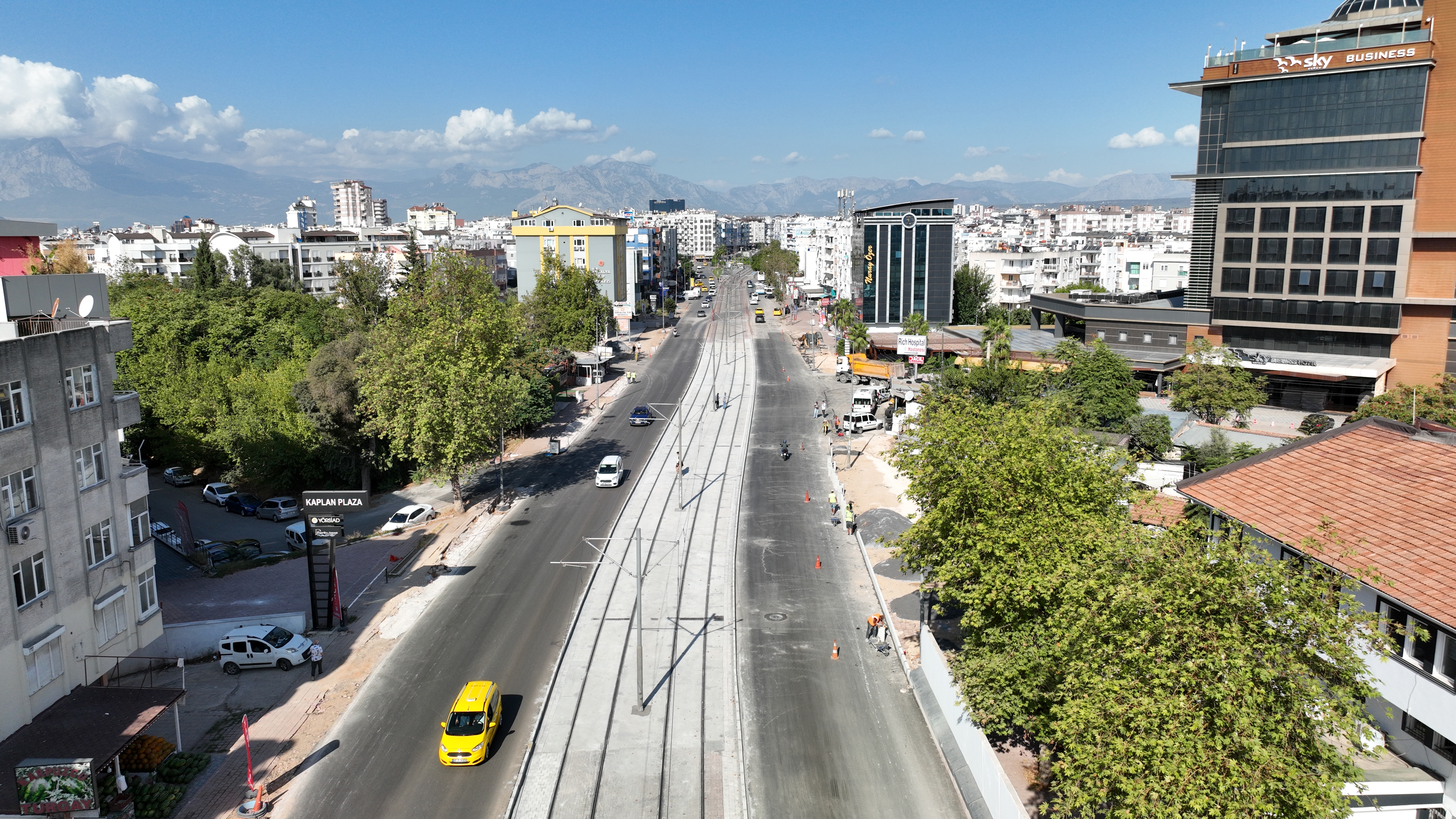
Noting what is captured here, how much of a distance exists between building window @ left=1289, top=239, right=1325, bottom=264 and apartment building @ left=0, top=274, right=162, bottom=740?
229ft

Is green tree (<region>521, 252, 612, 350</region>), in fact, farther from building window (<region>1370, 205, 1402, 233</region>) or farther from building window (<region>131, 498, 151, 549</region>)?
building window (<region>1370, 205, 1402, 233</region>)

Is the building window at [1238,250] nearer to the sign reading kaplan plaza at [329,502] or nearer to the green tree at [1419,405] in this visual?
the green tree at [1419,405]

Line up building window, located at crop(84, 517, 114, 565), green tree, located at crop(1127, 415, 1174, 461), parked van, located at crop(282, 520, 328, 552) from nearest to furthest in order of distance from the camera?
building window, located at crop(84, 517, 114, 565), parked van, located at crop(282, 520, 328, 552), green tree, located at crop(1127, 415, 1174, 461)

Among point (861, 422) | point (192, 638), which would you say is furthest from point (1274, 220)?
point (192, 638)

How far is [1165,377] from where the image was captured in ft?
227

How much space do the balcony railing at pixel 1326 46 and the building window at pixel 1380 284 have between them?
581 inches

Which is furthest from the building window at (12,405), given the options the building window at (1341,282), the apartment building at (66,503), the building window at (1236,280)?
the building window at (1341,282)

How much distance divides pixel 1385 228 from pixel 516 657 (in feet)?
206

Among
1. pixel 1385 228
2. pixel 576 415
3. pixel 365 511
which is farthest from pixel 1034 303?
pixel 365 511

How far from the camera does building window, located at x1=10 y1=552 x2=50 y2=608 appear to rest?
21.6 metres

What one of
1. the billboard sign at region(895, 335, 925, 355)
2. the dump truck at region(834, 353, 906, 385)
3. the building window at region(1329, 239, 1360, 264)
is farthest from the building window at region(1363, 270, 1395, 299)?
the dump truck at region(834, 353, 906, 385)

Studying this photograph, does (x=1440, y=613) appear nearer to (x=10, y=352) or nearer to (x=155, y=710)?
(x=155, y=710)

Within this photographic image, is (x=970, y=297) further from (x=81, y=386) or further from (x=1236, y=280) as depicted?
(x=81, y=386)

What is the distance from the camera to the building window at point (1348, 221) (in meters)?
59.2
